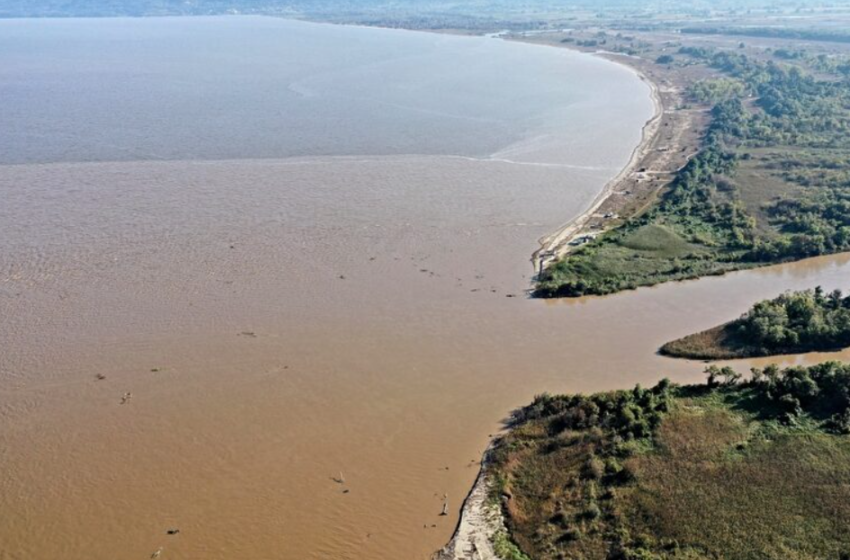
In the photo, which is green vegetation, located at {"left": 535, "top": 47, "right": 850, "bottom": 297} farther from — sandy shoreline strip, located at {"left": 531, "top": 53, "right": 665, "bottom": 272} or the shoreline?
the shoreline

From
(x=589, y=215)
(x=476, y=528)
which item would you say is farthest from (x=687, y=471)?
(x=589, y=215)

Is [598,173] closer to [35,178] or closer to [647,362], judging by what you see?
[647,362]

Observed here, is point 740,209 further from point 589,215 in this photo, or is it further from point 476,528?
point 476,528

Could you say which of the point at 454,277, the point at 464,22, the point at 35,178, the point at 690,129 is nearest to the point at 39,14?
the point at 464,22

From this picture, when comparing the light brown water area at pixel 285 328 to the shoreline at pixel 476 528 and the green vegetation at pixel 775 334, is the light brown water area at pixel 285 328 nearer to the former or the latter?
the shoreline at pixel 476 528

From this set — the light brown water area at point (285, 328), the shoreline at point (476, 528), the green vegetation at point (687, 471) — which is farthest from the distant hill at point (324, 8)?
the shoreline at point (476, 528)

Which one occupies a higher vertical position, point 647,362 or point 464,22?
point 464,22

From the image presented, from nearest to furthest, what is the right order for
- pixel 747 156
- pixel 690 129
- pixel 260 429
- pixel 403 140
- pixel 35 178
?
pixel 260 429 < pixel 35 178 < pixel 747 156 < pixel 403 140 < pixel 690 129
